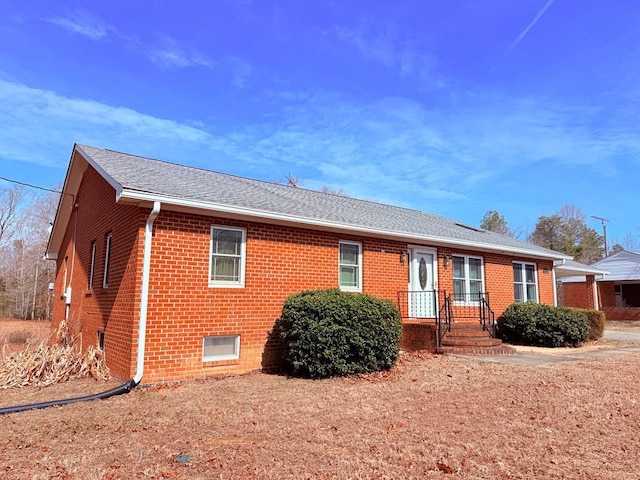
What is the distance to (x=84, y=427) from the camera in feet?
16.9

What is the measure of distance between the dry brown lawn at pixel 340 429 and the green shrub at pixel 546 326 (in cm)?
480

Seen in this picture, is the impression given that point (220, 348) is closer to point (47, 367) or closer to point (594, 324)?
point (47, 367)

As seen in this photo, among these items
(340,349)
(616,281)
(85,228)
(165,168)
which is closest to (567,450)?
(340,349)

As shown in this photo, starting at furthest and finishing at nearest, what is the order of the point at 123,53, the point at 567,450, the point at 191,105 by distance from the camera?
1. the point at 191,105
2. the point at 123,53
3. the point at 567,450

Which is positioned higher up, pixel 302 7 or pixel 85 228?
pixel 302 7

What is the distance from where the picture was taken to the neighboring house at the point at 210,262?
25.4ft

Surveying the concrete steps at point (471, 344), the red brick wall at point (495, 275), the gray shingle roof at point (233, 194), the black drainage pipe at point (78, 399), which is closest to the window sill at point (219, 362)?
the black drainage pipe at point (78, 399)

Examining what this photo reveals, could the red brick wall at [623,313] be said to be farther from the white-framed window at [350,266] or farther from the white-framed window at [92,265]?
the white-framed window at [92,265]

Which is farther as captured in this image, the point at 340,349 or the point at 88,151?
the point at 88,151

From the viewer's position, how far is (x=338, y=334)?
8.00 m

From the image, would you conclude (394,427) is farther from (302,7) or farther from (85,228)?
(85,228)

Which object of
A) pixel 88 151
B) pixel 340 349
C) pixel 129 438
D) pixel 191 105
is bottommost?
pixel 129 438

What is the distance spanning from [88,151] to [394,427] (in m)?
9.80

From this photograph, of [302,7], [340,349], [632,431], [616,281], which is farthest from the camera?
[616,281]
